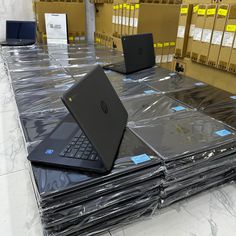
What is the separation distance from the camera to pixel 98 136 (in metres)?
0.74

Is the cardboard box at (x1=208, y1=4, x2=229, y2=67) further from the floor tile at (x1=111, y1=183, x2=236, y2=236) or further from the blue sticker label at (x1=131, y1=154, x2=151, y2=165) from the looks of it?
the blue sticker label at (x1=131, y1=154, x2=151, y2=165)

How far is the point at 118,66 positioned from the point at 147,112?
92 cm

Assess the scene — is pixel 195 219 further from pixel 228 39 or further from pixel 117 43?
pixel 117 43

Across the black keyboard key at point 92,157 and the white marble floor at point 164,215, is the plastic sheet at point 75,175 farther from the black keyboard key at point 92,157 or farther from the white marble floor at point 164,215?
the white marble floor at point 164,215

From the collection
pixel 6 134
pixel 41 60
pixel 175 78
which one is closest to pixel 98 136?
pixel 6 134

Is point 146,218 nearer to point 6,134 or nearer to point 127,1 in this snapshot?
point 6,134

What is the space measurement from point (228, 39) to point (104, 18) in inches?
92.9

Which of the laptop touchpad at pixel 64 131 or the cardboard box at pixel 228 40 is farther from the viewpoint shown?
the cardboard box at pixel 228 40

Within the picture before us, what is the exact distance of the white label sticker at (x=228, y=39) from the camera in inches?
66.6

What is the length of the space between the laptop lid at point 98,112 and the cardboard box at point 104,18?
8.41 feet

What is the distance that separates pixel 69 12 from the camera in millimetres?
3773

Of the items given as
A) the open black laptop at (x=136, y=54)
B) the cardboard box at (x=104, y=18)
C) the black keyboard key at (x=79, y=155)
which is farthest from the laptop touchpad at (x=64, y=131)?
the cardboard box at (x=104, y=18)

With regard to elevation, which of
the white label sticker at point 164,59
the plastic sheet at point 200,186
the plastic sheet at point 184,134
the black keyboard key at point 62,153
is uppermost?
the black keyboard key at point 62,153

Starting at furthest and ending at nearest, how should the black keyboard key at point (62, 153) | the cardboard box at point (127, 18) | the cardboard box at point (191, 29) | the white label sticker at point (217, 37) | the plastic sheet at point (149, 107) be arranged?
the cardboard box at point (127, 18) < the cardboard box at point (191, 29) < the white label sticker at point (217, 37) < the plastic sheet at point (149, 107) < the black keyboard key at point (62, 153)
